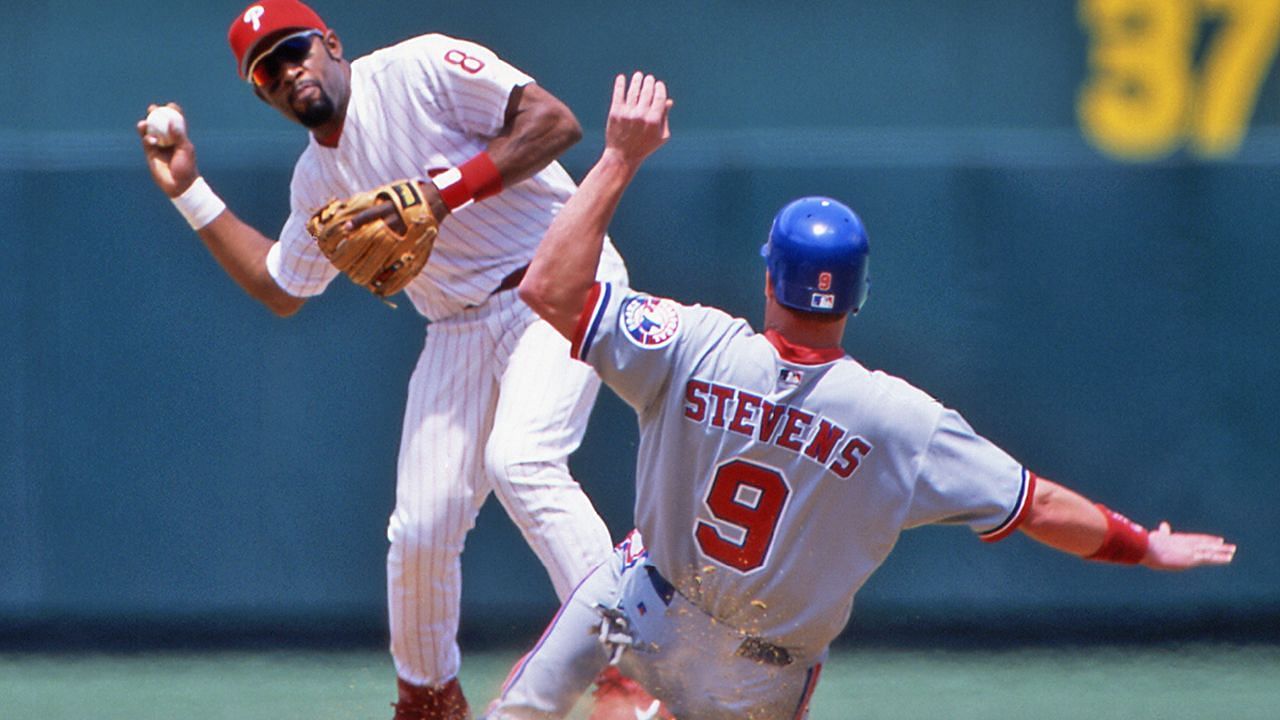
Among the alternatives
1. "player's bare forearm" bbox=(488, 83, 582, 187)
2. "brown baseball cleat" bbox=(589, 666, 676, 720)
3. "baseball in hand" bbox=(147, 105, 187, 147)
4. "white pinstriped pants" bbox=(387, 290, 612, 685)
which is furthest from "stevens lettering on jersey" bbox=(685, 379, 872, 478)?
"baseball in hand" bbox=(147, 105, 187, 147)

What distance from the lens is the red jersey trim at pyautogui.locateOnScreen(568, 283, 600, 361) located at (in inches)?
113

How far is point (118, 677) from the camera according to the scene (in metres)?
5.07

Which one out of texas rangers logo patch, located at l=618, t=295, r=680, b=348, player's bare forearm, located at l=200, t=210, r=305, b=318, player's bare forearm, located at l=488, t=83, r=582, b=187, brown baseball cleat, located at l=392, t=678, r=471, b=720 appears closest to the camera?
texas rangers logo patch, located at l=618, t=295, r=680, b=348

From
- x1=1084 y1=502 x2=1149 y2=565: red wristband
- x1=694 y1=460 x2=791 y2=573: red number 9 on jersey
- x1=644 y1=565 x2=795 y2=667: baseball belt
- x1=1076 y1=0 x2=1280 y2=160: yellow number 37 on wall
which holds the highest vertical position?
x1=1076 y1=0 x2=1280 y2=160: yellow number 37 on wall

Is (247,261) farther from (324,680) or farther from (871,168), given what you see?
(871,168)

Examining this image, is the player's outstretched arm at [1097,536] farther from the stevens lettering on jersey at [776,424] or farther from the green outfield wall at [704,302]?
the green outfield wall at [704,302]

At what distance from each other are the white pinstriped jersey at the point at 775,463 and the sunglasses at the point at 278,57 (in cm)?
132

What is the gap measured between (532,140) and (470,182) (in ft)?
0.57

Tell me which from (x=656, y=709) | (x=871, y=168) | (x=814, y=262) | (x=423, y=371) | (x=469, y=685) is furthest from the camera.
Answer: (x=871, y=168)

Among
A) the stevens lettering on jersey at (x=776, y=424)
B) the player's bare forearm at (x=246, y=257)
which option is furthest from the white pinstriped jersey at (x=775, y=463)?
the player's bare forearm at (x=246, y=257)

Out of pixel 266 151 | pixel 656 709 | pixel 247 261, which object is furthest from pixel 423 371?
pixel 266 151

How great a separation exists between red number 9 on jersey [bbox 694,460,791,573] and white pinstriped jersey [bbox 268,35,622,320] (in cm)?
115

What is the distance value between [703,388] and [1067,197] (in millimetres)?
2695

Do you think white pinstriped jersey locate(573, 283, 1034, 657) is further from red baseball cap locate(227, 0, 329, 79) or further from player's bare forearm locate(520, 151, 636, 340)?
red baseball cap locate(227, 0, 329, 79)
